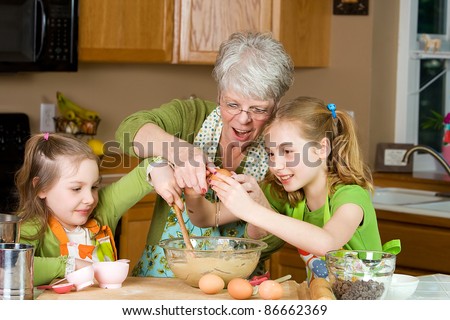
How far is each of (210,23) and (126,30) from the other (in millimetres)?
455

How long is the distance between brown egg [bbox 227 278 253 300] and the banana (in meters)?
2.49

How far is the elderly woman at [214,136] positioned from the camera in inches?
89.8

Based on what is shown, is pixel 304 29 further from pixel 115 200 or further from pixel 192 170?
pixel 192 170

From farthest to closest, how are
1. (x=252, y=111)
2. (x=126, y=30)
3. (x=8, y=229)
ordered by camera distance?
(x=126, y=30) < (x=252, y=111) < (x=8, y=229)

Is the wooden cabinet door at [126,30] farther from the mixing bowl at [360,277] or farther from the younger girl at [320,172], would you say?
the mixing bowl at [360,277]

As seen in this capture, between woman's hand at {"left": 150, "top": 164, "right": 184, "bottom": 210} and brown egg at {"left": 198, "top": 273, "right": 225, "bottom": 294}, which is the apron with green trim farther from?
brown egg at {"left": 198, "top": 273, "right": 225, "bottom": 294}

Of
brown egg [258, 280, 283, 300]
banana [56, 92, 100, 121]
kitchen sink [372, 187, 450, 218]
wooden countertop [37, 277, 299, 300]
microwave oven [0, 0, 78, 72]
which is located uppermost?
microwave oven [0, 0, 78, 72]

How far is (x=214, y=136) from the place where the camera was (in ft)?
8.48

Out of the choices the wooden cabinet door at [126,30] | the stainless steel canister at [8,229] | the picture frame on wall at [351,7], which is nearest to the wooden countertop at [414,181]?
the picture frame on wall at [351,7]

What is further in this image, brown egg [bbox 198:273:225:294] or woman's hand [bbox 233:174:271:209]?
woman's hand [bbox 233:174:271:209]

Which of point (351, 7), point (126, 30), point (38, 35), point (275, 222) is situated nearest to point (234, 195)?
point (275, 222)

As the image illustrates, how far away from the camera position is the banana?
4.24 metres

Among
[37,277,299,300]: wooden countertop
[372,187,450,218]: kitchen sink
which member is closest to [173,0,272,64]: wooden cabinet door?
[372,187,450,218]: kitchen sink

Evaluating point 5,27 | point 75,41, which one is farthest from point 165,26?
point 5,27
